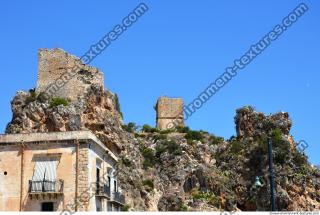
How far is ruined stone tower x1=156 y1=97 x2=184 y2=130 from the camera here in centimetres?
8569

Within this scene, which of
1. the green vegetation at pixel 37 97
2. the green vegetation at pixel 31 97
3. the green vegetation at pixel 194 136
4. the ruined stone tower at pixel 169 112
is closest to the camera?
the green vegetation at pixel 37 97

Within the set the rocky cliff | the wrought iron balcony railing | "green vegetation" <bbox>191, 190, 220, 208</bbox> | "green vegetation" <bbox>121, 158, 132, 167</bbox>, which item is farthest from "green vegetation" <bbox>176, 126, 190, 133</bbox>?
the wrought iron balcony railing

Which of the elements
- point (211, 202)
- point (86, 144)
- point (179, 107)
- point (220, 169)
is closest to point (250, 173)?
point (220, 169)

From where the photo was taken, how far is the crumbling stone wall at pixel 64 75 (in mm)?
60719

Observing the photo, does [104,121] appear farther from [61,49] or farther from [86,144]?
[86,144]

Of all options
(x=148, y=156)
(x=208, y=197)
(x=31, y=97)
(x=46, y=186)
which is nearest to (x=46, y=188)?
(x=46, y=186)

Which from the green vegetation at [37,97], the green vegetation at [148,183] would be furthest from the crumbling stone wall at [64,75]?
the green vegetation at [148,183]

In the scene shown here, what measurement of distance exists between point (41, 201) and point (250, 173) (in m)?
37.4

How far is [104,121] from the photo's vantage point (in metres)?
57.5

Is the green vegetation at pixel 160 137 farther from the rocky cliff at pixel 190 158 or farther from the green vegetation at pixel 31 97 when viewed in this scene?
the green vegetation at pixel 31 97

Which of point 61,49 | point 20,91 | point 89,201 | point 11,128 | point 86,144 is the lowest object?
point 89,201

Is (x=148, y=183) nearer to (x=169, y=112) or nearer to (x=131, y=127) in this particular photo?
(x=131, y=127)

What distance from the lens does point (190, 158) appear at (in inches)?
2697

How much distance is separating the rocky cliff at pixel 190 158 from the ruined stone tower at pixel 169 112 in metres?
10.3
